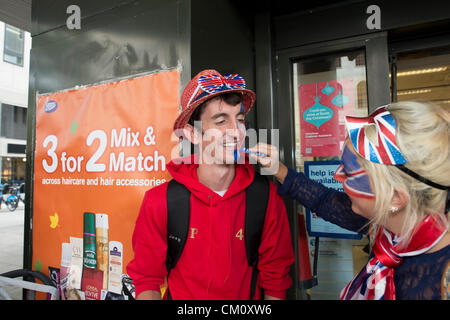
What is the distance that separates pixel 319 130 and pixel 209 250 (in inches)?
60.9

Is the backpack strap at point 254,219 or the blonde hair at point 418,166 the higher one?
the blonde hair at point 418,166

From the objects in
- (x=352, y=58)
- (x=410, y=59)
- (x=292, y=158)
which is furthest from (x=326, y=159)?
(x=410, y=59)

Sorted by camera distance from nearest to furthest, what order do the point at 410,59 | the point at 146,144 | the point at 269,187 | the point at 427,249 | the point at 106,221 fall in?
the point at 427,249
the point at 269,187
the point at 146,144
the point at 106,221
the point at 410,59

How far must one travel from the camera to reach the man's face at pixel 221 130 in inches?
60.9

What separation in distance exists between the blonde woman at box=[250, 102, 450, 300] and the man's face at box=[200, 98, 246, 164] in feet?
1.87

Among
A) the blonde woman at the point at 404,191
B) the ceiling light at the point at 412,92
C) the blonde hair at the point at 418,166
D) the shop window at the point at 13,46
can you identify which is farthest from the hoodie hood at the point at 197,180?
the shop window at the point at 13,46

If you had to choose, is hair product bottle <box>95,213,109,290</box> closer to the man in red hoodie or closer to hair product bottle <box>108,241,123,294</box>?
hair product bottle <box>108,241,123,294</box>

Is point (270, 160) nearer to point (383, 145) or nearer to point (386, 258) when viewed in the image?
point (383, 145)

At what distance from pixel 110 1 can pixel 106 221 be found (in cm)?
177

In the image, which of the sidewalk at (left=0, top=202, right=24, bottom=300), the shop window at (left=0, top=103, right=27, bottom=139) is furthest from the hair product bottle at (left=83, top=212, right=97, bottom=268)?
the shop window at (left=0, top=103, right=27, bottom=139)

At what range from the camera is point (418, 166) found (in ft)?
3.59

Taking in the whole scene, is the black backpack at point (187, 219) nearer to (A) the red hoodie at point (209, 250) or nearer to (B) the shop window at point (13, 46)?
(A) the red hoodie at point (209, 250)
